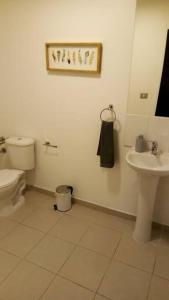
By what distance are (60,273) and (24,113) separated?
1.67 metres

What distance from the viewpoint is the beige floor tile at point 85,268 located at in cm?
161

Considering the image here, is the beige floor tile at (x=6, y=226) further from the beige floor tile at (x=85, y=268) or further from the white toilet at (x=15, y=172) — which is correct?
the beige floor tile at (x=85, y=268)

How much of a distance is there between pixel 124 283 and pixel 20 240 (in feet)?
3.24

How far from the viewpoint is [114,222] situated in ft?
7.39

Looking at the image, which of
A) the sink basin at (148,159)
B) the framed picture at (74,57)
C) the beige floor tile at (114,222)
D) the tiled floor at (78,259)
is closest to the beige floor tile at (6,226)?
the tiled floor at (78,259)

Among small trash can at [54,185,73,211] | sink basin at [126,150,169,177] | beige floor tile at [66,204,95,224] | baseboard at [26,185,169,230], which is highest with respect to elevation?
sink basin at [126,150,169,177]

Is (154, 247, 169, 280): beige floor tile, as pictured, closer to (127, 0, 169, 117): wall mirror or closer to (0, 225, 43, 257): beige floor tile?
(0, 225, 43, 257): beige floor tile

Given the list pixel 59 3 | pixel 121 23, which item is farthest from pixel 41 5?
pixel 121 23

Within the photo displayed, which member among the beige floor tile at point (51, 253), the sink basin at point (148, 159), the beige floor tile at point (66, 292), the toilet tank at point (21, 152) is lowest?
the beige floor tile at point (66, 292)

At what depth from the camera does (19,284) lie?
→ 1562 mm

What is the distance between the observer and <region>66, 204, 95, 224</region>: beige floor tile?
2.30 metres

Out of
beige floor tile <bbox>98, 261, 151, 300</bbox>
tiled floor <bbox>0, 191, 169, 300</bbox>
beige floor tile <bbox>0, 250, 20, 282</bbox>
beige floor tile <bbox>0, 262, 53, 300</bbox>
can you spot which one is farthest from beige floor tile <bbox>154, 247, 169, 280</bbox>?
beige floor tile <bbox>0, 250, 20, 282</bbox>

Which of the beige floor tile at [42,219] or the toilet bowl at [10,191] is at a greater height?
the toilet bowl at [10,191]

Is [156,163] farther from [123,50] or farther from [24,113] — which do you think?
[24,113]
